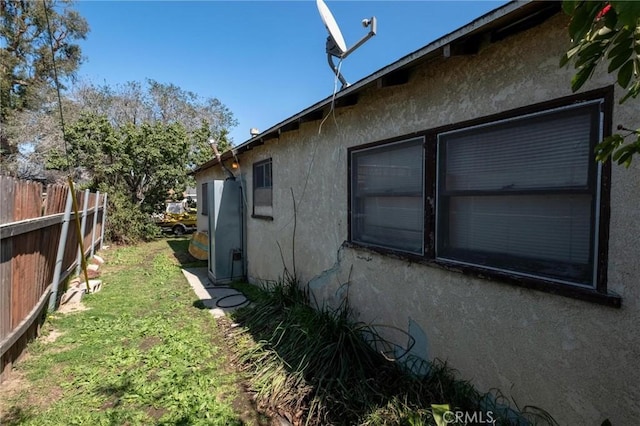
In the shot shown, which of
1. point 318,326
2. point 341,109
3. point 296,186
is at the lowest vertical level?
point 318,326

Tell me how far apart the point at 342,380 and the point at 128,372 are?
245 cm

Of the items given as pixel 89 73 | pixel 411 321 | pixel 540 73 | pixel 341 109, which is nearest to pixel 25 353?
pixel 411 321

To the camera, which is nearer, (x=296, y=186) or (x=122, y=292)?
(x=296, y=186)

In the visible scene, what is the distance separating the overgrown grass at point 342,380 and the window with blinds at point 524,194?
104 cm

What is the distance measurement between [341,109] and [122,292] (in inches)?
235

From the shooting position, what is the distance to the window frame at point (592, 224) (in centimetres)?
186

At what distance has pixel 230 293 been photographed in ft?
22.9

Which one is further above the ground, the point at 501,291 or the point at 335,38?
the point at 335,38

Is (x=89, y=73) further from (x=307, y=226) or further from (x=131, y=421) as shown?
(x=131, y=421)

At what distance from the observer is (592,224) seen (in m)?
1.98

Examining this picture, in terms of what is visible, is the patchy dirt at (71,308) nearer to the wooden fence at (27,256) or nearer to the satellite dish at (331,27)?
the wooden fence at (27,256)

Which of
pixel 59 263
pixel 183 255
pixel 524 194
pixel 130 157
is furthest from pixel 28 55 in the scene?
pixel 524 194

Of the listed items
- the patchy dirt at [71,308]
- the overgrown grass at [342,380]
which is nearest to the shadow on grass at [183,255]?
the patchy dirt at [71,308]

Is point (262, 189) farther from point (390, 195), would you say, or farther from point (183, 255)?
point (183, 255)
